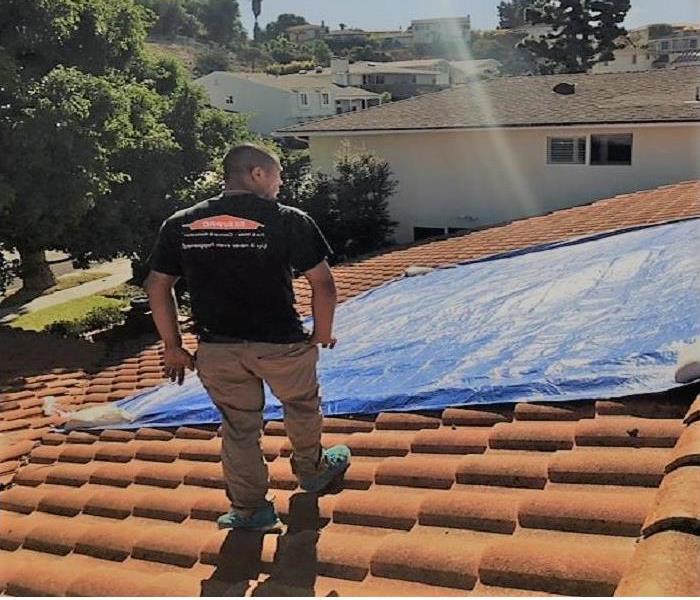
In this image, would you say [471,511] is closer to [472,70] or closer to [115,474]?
[115,474]

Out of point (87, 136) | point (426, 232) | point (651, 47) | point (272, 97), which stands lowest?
point (426, 232)

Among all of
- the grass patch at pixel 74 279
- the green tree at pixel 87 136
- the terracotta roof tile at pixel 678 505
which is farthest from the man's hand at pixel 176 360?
the grass patch at pixel 74 279

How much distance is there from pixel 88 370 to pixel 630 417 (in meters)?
6.86

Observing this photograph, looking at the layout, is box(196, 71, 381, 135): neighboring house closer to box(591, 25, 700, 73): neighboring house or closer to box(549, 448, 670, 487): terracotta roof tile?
box(591, 25, 700, 73): neighboring house

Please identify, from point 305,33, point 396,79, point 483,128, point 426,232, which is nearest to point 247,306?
point 483,128

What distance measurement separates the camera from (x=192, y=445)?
14.0 feet

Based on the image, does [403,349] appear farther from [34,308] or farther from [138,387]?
[34,308]

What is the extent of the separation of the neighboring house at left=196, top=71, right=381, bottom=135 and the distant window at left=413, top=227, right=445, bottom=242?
138 ft

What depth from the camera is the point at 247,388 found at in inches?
119

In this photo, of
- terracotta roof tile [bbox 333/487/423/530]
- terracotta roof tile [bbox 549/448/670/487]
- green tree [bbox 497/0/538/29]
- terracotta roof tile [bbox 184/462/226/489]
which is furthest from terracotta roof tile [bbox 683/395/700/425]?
green tree [bbox 497/0/538/29]

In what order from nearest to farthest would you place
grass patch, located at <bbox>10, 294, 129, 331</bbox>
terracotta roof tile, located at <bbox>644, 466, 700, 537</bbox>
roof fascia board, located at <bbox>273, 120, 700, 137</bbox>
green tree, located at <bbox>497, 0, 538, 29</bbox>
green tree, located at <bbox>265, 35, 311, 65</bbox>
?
terracotta roof tile, located at <bbox>644, 466, 700, 537</bbox>, roof fascia board, located at <bbox>273, 120, 700, 137</bbox>, grass patch, located at <bbox>10, 294, 129, 331</bbox>, green tree, located at <bbox>497, 0, 538, 29</bbox>, green tree, located at <bbox>265, 35, 311, 65</bbox>

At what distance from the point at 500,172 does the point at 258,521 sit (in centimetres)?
1471

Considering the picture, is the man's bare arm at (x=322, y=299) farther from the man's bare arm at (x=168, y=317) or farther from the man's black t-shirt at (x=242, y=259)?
the man's bare arm at (x=168, y=317)

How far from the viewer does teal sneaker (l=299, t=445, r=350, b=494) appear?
330cm
